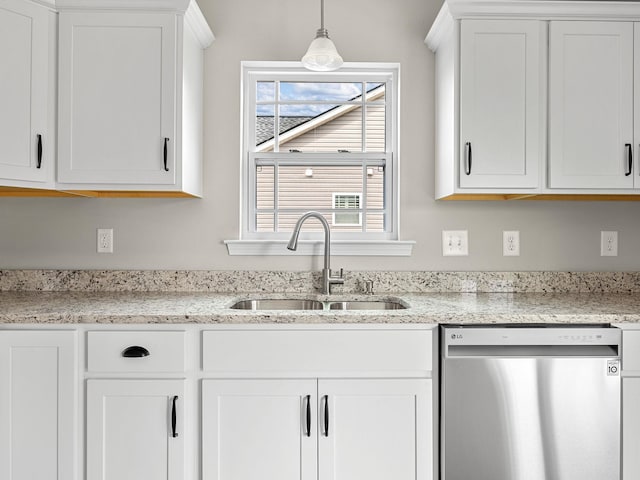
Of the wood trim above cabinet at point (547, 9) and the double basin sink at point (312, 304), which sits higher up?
the wood trim above cabinet at point (547, 9)

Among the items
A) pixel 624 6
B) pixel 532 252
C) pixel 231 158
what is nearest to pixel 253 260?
pixel 231 158

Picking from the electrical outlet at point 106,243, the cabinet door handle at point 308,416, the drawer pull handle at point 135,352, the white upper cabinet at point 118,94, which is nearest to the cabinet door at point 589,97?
the cabinet door handle at point 308,416

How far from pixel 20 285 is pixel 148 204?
2.33ft

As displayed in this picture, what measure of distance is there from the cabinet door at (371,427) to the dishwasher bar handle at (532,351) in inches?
6.8

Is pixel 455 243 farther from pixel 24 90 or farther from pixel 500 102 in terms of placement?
pixel 24 90

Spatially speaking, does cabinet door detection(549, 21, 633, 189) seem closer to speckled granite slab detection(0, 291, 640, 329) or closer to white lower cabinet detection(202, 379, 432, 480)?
speckled granite slab detection(0, 291, 640, 329)

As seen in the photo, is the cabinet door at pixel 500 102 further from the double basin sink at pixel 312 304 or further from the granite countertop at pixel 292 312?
the double basin sink at pixel 312 304

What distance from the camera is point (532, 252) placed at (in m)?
2.33

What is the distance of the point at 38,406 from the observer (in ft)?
5.41

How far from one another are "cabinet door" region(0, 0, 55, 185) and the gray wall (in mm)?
421

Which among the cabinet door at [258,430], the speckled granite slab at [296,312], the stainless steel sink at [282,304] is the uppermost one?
the speckled granite slab at [296,312]

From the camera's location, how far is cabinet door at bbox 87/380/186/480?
5.41ft

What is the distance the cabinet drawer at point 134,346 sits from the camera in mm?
1652

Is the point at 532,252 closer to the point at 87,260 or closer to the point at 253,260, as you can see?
the point at 253,260
